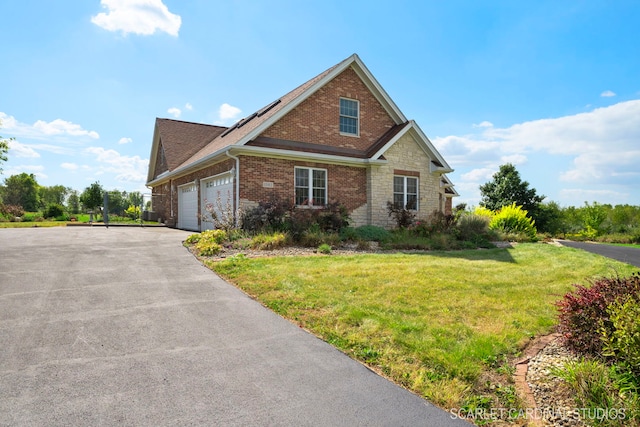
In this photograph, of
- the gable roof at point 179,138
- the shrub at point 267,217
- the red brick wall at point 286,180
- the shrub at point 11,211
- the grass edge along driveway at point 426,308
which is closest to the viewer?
the grass edge along driveway at point 426,308

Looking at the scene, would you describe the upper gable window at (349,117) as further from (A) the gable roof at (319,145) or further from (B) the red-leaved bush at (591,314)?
(B) the red-leaved bush at (591,314)

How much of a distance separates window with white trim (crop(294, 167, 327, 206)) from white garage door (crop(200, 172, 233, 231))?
2.67 metres

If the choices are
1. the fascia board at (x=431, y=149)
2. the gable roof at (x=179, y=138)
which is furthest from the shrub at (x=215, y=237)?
the gable roof at (x=179, y=138)

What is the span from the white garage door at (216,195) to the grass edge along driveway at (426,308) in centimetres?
567

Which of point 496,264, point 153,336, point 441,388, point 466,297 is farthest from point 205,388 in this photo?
point 496,264

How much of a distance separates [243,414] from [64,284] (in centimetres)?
535

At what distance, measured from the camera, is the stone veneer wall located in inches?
627

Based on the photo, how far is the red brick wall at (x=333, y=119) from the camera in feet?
49.1

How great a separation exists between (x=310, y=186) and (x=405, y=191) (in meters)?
4.74

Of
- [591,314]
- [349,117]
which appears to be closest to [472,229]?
[349,117]

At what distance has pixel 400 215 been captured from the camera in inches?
622

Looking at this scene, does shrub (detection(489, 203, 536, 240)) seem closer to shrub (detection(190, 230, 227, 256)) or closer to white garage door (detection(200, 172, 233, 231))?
white garage door (detection(200, 172, 233, 231))

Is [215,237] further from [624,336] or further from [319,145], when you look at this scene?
[624,336]

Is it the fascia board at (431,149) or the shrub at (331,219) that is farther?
the fascia board at (431,149)
